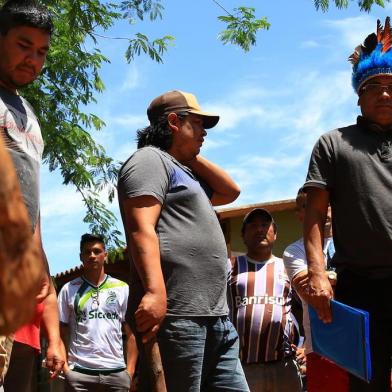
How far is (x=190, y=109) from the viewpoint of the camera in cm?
464


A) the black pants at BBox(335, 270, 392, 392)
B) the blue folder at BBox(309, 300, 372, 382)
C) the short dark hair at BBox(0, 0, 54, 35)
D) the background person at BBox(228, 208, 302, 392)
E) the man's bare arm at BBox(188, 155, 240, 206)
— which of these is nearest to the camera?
the short dark hair at BBox(0, 0, 54, 35)

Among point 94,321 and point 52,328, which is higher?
point 94,321

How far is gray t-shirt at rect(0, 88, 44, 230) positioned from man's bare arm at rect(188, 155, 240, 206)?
140cm

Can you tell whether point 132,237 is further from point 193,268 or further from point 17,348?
point 17,348

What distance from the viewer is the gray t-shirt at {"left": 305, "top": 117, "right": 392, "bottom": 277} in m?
4.17

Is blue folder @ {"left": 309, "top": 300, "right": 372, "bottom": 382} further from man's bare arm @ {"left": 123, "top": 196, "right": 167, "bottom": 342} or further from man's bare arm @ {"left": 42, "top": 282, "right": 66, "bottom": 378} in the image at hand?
man's bare arm @ {"left": 42, "top": 282, "right": 66, "bottom": 378}

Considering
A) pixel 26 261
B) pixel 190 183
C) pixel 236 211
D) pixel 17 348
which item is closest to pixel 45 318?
pixel 17 348

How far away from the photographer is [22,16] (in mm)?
3721

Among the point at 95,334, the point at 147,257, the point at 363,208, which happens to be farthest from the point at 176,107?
the point at 95,334

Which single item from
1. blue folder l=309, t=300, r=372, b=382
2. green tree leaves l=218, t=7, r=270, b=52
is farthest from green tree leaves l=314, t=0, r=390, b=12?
blue folder l=309, t=300, r=372, b=382

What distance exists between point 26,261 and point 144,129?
3228mm

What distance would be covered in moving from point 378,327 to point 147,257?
1.14m

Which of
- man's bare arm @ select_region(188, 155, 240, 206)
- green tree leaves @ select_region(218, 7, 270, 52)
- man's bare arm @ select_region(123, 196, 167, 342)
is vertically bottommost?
man's bare arm @ select_region(123, 196, 167, 342)

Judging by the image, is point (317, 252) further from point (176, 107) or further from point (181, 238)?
point (176, 107)
